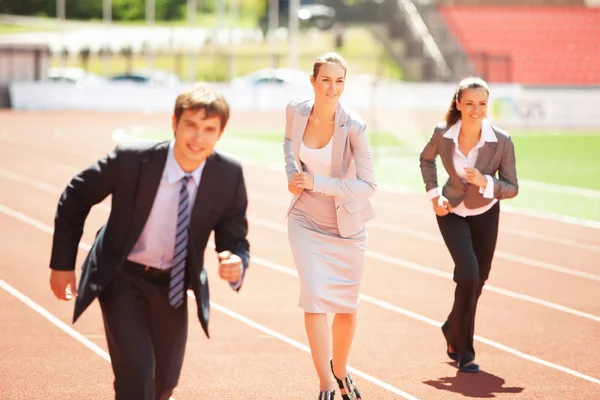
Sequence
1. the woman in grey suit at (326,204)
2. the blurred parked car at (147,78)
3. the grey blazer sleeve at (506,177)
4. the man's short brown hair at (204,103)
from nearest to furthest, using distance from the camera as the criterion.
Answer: the man's short brown hair at (204,103) < the woman in grey suit at (326,204) < the grey blazer sleeve at (506,177) < the blurred parked car at (147,78)

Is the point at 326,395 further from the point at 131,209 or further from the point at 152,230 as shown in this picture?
the point at 131,209

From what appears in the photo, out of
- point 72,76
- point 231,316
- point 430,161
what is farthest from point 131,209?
point 72,76

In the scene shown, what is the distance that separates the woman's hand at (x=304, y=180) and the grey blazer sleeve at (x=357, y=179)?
0.08ft

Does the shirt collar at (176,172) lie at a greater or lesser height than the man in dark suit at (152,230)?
greater

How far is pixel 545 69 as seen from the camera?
55188mm

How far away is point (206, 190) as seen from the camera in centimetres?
511

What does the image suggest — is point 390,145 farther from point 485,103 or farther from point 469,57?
point 485,103

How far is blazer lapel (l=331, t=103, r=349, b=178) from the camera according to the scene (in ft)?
22.9

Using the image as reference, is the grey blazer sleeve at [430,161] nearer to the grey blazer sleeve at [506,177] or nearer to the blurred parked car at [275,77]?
the grey blazer sleeve at [506,177]

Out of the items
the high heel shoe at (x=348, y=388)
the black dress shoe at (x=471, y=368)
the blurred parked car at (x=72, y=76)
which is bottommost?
the blurred parked car at (x=72, y=76)

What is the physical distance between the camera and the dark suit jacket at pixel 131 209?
5.09 metres

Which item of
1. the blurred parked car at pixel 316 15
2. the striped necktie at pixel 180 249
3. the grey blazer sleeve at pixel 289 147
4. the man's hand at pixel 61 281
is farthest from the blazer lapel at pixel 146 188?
the blurred parked car at pixel 316 15

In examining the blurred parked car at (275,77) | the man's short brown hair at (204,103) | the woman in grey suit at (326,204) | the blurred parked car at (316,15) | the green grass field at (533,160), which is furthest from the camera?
the blurred parked car at (316,15)

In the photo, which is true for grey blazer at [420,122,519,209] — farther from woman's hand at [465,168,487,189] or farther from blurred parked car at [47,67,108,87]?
blurred parked car at [47,67,108,87]
